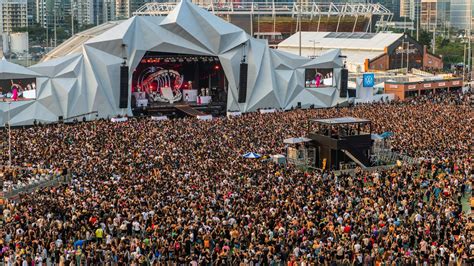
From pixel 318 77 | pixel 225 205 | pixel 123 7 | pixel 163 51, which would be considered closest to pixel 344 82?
pixel 318 77

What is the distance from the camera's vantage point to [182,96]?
64.2 metres

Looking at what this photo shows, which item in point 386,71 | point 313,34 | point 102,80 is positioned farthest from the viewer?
point 313,34

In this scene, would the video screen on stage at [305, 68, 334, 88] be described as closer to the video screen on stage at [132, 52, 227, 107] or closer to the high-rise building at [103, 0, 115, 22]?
the video screen on stage at [132, 52, 227, 107]

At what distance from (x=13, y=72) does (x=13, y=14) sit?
383ft

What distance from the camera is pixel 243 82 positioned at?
6103 centimetres

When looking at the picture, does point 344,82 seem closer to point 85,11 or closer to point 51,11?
point 51,11

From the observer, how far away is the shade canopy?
53188mm

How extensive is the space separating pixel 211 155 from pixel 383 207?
12.3m

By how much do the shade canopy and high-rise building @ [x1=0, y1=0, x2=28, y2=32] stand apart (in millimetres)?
108654

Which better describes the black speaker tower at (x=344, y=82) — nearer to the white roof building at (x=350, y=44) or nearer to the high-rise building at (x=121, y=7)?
the white roof building at (x=350, y=44)

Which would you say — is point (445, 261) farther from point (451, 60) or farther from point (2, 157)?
point (451, 60)

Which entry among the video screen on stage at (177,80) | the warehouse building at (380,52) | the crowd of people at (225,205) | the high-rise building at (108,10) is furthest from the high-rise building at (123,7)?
the crowd of people at (225,205)

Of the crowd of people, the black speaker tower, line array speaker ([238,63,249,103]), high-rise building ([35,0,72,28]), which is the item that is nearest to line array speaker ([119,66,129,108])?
line array speaker ([238,63,249,103])

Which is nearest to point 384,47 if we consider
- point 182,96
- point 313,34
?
point 313,34
